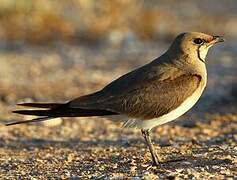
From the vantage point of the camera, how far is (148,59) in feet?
49.2

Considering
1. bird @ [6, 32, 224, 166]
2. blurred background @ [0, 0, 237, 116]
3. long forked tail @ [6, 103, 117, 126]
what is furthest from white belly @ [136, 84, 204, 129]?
blurred background @ [0, 0, 237, 116]

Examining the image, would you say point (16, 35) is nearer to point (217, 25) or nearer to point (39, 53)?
point (39, 53)

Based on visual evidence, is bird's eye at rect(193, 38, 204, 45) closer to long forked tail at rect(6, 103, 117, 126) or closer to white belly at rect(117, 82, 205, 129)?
white belly at rect(117, 82, 205, 129)

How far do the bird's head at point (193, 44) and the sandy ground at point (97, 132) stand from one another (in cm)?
95

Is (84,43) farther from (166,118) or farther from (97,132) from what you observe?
(166,118)

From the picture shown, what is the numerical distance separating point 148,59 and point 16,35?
11.6 ft

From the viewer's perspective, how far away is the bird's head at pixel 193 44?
6.68 m

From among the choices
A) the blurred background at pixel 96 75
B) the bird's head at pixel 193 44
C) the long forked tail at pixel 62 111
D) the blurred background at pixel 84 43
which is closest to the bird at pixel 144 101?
the long forked tail at pixel 62 111

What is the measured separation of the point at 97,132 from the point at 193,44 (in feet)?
8.76

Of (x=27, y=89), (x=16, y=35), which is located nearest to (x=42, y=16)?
(x=16, y=35)

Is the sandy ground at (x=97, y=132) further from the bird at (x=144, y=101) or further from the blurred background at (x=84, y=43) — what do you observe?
the bird at (x=144, y=101)

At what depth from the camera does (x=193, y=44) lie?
6.72m

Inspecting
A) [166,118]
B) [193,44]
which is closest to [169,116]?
[166,118]

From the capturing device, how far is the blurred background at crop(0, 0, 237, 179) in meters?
6.89
